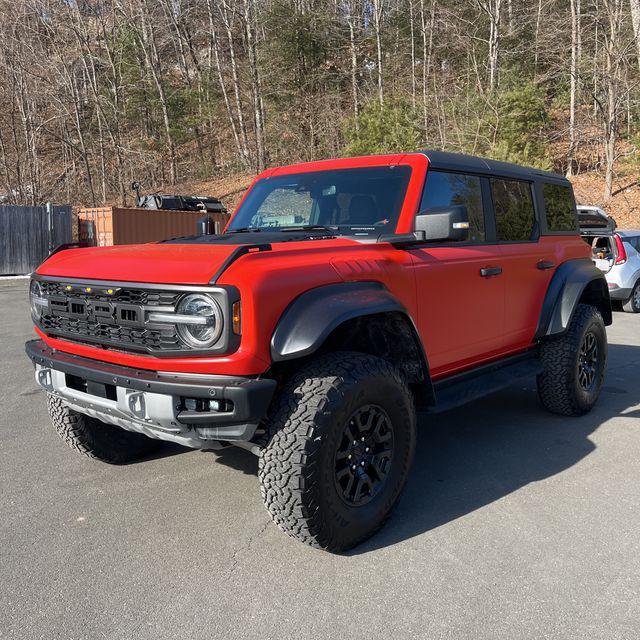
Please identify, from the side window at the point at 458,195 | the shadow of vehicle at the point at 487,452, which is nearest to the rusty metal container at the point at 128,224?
the shadow of vehicle at the point at 487,452

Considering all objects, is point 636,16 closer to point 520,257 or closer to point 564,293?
point 564,293

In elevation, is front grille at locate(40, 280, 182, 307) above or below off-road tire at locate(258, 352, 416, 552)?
above

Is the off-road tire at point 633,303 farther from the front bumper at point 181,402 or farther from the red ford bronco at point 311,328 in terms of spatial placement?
the front bumper at point 181,402

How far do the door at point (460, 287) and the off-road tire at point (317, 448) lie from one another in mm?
742

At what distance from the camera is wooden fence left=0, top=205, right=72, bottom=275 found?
2055 centimetres

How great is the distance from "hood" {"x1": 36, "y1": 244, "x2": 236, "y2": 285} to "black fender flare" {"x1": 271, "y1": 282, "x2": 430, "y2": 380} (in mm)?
405

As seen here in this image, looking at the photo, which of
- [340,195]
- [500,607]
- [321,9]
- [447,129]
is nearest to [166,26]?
[321,9]

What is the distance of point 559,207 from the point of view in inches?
212

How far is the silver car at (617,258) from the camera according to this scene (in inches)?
438

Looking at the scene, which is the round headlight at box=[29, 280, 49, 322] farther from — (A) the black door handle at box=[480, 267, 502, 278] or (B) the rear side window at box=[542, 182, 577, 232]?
(B) the rear side window at box=[542, 182, 577, 232]

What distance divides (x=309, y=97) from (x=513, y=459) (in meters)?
32.6

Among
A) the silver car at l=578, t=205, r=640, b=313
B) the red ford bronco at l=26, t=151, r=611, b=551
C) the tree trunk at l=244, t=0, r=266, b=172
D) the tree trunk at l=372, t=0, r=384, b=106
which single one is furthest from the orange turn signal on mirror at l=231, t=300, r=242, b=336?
the tree trunk at l=244, t=0, r=266, b=172

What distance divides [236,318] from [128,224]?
19.6m

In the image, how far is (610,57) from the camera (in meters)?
22.9
